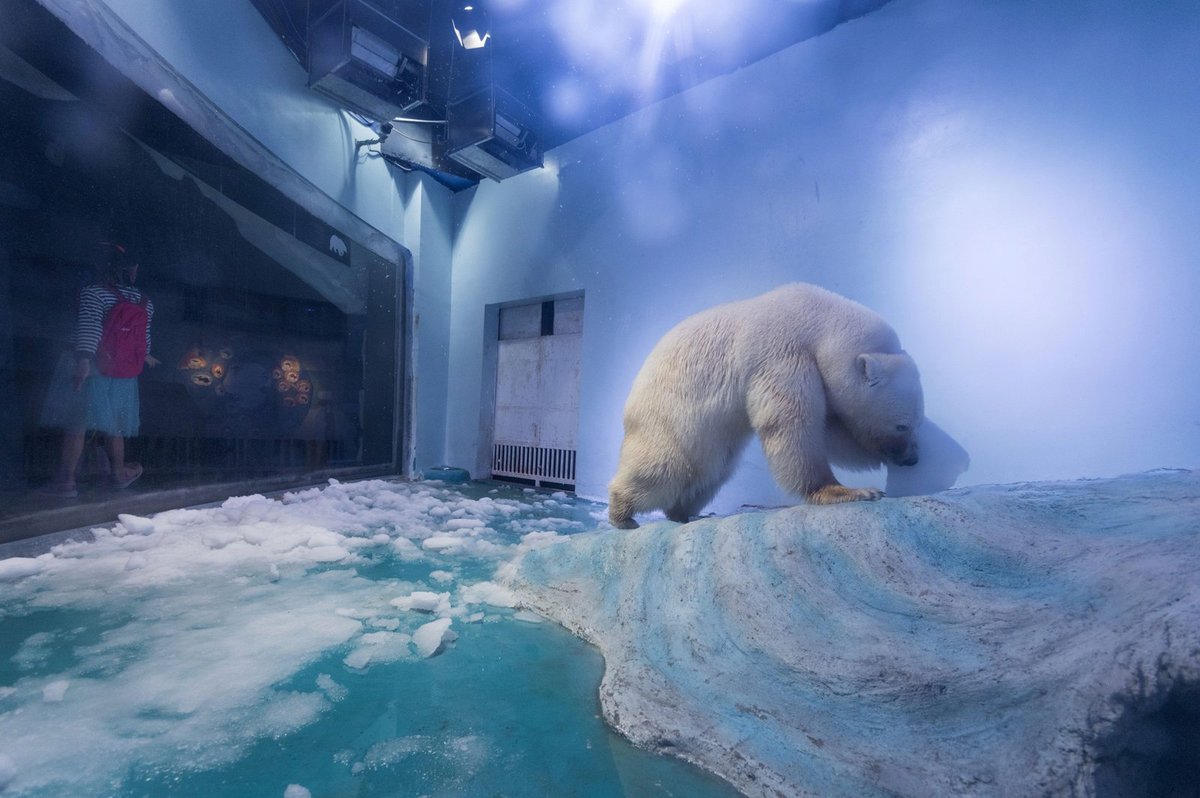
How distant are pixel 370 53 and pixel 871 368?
13.6 feet

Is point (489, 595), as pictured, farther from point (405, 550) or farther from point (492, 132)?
point (492, 132)

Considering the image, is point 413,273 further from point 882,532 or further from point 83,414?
point 882,532

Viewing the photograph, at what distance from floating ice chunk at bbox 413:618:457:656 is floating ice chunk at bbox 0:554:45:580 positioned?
1698 mm

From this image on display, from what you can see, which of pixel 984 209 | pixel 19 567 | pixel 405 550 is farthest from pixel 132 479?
pixel 984 209

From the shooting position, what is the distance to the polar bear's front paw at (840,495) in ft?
5.09

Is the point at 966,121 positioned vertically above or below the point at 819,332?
above

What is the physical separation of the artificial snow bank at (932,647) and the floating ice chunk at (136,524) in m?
2.60

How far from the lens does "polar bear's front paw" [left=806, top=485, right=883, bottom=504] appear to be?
1552 mm

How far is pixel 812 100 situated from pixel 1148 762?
3690mm

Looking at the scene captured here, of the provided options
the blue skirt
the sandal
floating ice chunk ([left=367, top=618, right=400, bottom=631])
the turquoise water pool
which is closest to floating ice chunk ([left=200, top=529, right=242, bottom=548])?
the turquoise water pool

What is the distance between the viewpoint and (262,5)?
345 cm

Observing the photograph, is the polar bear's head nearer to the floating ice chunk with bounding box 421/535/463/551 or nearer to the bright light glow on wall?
the floating ice chunk with bounding box 421/535/463/551

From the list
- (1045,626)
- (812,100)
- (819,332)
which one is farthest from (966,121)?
(1045,626)

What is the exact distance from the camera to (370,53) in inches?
140
